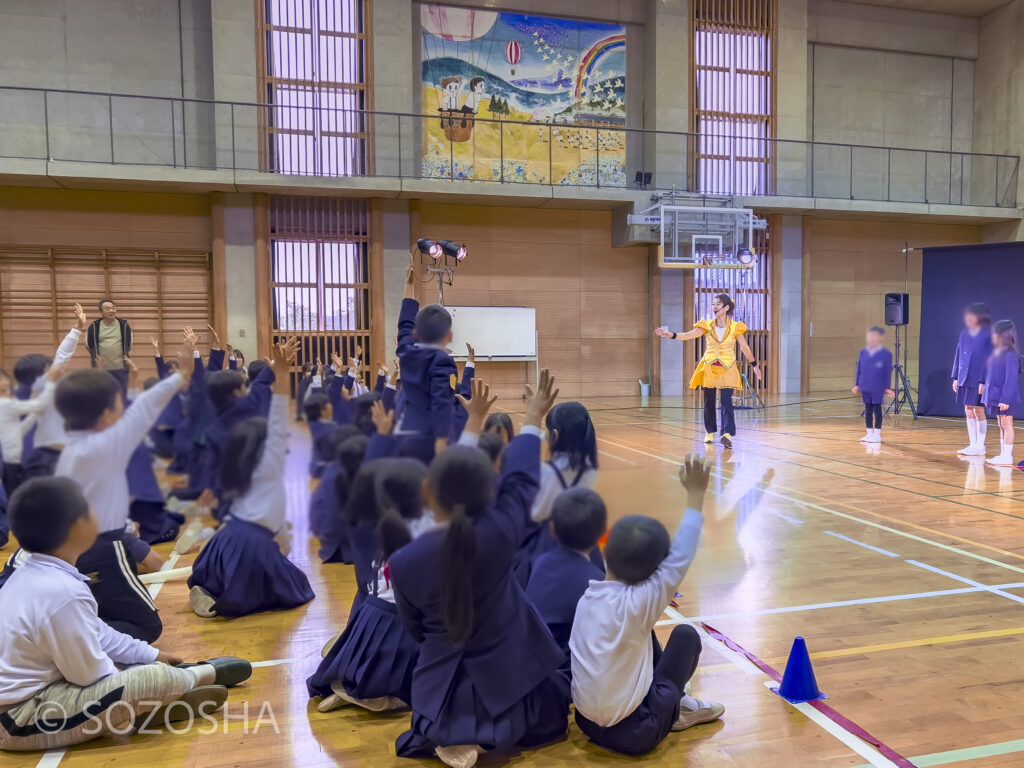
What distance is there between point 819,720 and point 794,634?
694 mm

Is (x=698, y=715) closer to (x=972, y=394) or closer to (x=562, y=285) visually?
(x=972, y=394)

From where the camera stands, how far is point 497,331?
40.6 ft

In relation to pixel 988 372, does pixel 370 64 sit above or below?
above

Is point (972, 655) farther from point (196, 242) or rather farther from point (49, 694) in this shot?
point (196, 242)

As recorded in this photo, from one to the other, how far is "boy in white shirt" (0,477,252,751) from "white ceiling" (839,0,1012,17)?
15.6 m

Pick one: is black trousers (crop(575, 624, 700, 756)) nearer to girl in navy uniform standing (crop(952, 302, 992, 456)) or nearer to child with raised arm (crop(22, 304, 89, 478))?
child with raised arm (crop(22, 304, 89, 478))

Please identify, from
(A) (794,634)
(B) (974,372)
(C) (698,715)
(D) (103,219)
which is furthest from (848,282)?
(C) (698,715)

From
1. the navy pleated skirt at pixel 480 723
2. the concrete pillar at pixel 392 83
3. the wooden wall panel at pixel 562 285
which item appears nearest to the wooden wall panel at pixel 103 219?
the concrete pillar at pixel 392 83

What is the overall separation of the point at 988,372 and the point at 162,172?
9.89m

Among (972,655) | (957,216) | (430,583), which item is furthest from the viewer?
(957,216)

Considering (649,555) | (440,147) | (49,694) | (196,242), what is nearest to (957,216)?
(440,147)

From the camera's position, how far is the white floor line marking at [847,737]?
210 centimetres

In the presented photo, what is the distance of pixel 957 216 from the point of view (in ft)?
45.1

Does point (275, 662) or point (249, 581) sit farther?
point (249, 581)
